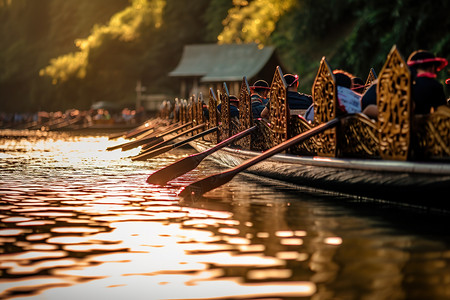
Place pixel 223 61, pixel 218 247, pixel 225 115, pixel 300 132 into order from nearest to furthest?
pixel 218 247 → pixel 300 132 → pixel 225 115 → pixel 223 61

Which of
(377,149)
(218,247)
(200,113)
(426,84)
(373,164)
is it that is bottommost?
(218,247)

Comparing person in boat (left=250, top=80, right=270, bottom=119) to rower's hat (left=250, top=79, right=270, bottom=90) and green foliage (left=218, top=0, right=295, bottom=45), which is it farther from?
green foliage (left=218, top=0, right=295, bottom=45)

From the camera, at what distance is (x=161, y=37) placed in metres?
63.2

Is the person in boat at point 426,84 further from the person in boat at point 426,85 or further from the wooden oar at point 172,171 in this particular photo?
the wooden oar at point 172,171

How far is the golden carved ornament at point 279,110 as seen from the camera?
1063 centimetres

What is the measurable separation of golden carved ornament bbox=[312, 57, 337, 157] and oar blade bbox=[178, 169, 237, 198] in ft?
3.57

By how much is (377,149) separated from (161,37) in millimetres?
56255

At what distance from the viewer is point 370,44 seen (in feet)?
89.2

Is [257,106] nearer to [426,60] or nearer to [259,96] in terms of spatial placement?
[259,96]

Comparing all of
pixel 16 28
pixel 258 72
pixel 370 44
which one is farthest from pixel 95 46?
pixel 370 44

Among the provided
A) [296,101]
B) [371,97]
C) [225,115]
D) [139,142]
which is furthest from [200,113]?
[371,97]

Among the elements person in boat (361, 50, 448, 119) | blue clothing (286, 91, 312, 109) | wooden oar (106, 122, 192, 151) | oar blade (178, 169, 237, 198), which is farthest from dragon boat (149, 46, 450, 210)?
wooden oar (106, 122, 192, 151)

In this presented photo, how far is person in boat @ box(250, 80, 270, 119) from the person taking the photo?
1400cm

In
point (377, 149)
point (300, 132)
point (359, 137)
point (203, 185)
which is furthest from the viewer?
point (300, 132)
